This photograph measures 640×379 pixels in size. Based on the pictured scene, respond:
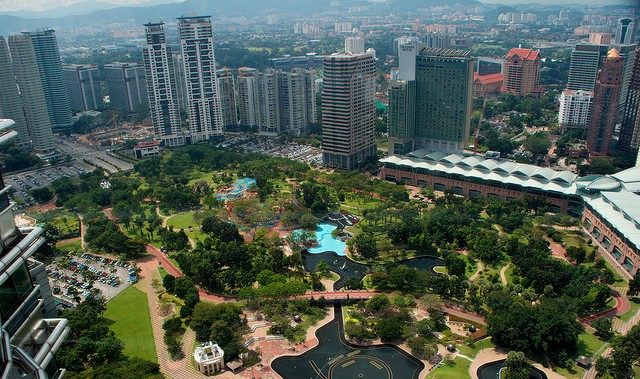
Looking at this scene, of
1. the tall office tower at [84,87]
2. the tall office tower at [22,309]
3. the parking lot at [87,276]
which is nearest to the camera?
the tall office tower at [22,309]

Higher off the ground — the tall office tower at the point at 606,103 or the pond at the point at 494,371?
the tall office tower at the point at 606,103

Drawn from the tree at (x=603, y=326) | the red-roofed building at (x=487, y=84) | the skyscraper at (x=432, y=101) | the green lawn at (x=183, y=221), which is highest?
the skyscraper at (x=432, y=101)

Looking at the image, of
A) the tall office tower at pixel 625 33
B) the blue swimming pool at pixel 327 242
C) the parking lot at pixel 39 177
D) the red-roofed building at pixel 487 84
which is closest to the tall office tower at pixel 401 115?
the blue swimming pool at pixel 327 242

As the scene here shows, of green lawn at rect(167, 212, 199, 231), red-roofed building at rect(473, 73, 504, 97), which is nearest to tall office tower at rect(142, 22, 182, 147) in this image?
green lawn at rect(167, 212, 199, 231)

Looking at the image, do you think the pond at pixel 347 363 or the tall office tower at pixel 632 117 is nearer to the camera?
the pond at pixel 347 363

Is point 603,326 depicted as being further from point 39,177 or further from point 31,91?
point 31,91

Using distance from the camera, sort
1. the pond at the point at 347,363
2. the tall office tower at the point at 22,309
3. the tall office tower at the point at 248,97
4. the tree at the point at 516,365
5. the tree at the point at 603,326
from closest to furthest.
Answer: the tall office tower at the point at 22,309
the tree at the point at 516,365
the pond at the point at 347,363
the tree at the point at 603,326
the tall office tower at the point at 248,97

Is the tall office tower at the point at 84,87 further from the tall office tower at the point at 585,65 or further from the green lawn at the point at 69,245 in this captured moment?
the tall office tower at the point at 585,65

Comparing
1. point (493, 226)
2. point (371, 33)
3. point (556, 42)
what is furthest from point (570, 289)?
point (371, 33)
